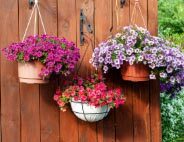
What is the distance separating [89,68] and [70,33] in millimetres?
312

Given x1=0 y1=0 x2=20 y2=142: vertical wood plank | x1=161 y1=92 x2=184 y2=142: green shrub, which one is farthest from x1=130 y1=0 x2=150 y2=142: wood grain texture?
x1=161 y1=92 x2=184 y2=142: green shrub

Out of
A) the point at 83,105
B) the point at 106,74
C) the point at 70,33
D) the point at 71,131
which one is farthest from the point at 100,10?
the point at 71,131

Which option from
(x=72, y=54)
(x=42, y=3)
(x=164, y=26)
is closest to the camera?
(x=72, y=54)

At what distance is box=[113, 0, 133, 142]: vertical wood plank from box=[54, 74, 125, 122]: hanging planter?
244 millimetres

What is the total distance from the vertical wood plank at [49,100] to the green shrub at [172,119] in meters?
1.83

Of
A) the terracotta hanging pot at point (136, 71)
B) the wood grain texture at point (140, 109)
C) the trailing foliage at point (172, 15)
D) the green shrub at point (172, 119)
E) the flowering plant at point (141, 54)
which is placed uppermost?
the trailing foliage at point (172, 15)

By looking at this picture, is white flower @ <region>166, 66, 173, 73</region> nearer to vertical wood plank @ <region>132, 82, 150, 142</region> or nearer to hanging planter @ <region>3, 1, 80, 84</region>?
vertical wood plank @ <region>132, 82, 150, 142</region>

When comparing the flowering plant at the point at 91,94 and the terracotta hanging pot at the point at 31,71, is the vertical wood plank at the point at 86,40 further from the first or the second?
the terracotta hanging pot at the point at 31,71

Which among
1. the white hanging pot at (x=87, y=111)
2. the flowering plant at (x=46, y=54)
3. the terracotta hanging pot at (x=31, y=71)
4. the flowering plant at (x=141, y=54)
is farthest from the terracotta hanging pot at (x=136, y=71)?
the terracotta hanging pot at (x=31, y=71)

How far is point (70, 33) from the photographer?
321 cm

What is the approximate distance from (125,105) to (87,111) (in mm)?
477

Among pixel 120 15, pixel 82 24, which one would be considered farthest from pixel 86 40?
pixel 120 15

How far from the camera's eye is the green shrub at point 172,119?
4.76 metres

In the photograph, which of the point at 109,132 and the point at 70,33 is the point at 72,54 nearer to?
the point at 70,33
